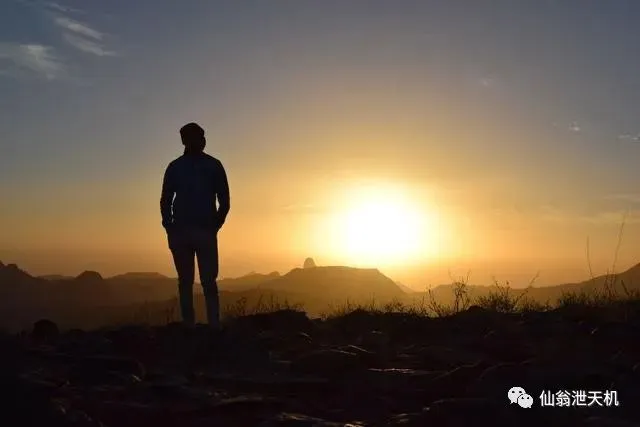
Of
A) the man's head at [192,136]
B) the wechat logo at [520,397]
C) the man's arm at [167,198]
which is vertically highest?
the man's head at [192,136]

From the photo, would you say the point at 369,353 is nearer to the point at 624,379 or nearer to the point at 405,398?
the point at 405,398

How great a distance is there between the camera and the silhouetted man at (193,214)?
8.38 m

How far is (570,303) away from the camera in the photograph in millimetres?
11008

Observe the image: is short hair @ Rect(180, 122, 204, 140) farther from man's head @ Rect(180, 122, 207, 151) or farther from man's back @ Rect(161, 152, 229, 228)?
man's back @ Rect(161, 152, 229, 228)

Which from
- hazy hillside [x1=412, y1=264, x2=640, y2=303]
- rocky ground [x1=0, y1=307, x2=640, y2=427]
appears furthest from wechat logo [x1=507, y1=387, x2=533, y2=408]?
hazy hillside [x1=412, y1=264, x2=640, y2=303]

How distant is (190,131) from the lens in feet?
27.8

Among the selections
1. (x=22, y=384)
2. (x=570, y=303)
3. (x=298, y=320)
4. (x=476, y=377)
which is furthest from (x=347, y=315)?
(x=22, y=384)

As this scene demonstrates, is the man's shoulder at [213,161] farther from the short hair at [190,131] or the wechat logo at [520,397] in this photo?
the wechat logo at [520,397]

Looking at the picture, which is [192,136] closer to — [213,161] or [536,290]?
[213,161]

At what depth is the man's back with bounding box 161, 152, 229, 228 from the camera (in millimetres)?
8398

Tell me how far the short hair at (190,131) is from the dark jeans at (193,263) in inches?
45.7

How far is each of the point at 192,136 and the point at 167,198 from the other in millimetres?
838

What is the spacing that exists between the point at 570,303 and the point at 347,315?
3.68 m

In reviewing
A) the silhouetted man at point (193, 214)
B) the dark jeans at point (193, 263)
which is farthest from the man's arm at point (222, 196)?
the dark jeans at point (193, 263)
